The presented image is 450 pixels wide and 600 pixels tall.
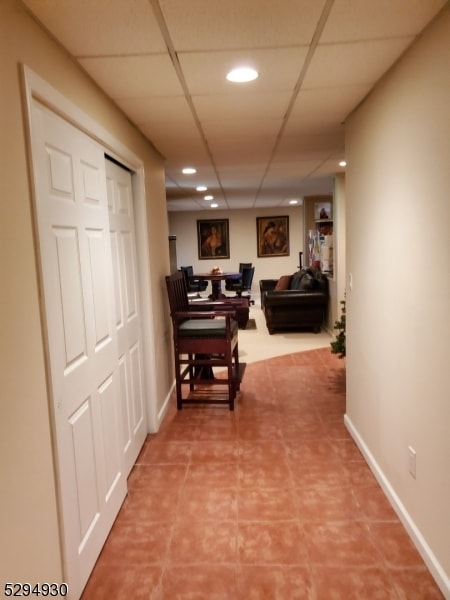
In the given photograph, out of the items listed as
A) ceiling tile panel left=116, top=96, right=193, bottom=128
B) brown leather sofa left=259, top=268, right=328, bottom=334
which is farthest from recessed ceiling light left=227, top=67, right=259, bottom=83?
brown leather sofa left=259, top=268, right=328, bottom=334

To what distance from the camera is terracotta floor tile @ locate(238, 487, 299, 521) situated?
2.12 metres

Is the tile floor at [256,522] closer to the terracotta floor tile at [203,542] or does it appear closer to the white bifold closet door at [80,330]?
the terracotta floor tile at [203,542]

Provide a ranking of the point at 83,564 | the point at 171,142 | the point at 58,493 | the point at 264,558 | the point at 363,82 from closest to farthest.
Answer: the point at 58,493 < the point at 83,564 < the point at 264,558 < the point at 363,82 < the point at 171,142

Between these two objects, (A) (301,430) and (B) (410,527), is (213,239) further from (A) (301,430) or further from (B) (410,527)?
(B) (410,527)

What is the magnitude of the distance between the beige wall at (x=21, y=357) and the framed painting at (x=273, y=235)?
905cm

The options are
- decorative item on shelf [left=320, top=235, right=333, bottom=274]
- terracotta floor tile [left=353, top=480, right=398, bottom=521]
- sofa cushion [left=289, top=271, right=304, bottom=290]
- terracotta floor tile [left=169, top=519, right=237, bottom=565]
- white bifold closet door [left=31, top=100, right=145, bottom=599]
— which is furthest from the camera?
sofa cushion [left=289, top=271, right=304, bottom=290]

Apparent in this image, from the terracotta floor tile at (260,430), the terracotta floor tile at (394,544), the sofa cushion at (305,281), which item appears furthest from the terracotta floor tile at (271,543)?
the sofa cushion at (305,281)

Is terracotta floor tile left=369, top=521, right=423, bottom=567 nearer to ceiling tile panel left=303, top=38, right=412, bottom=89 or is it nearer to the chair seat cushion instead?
the chair seat cushion

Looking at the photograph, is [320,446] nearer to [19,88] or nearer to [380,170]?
[380,170]

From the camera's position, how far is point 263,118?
2.68 m

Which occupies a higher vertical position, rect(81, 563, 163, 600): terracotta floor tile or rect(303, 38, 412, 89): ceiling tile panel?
rect(303, 38, 412, 89): ceiling tile panel

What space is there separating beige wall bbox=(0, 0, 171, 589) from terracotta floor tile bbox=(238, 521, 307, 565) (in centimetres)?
81

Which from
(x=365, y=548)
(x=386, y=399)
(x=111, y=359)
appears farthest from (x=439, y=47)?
(x=365, y=548)

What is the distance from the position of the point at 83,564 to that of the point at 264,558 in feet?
2.48
